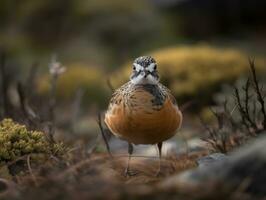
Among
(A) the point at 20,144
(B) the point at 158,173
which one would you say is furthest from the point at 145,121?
(A) the point at 20,144

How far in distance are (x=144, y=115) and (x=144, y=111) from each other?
3 centimetres

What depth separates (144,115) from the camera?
17.9ft

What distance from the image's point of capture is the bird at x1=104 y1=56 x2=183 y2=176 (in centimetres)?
547

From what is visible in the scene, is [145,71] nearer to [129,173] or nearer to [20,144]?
[129,173]

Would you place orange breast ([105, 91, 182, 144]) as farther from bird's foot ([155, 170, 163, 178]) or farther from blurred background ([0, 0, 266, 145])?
blurred background ([0, 0, 266, 145])

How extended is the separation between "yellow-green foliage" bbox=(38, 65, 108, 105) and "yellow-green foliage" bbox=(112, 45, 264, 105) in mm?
702

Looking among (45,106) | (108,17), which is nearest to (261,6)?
(108,17)

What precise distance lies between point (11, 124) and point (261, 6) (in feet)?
46.0

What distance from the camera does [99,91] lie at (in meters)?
13.3

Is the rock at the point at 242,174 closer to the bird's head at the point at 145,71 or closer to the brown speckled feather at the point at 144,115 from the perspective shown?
the brown speckled feather at the point at 144,115

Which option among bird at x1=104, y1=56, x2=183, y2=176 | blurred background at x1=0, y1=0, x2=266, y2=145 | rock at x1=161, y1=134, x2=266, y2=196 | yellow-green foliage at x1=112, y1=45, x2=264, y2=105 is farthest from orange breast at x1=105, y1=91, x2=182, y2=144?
blurred background at x1=0, y1=0, x2=266, y2=145

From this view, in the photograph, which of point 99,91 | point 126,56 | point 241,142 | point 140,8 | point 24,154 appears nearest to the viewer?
point 24,154

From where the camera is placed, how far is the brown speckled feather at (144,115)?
5.46 metres

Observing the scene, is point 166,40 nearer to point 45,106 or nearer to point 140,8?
point 140,8
